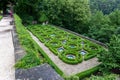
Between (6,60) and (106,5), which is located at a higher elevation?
(6,60)

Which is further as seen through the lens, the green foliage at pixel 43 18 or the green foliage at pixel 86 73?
the green foliage at pixel 43 18

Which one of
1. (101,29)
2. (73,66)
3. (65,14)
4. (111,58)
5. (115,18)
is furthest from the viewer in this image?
(65,14)

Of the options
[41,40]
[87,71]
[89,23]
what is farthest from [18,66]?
[89,23]

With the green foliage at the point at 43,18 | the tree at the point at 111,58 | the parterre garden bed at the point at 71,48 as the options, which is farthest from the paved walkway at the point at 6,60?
the green foliage at the point at 43,18

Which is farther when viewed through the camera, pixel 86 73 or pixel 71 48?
pixel 71 48

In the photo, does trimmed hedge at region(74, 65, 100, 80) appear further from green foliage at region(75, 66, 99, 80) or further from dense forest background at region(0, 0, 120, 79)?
dense forest background at region(0, 0, 120, 79)

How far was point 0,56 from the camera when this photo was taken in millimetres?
8445

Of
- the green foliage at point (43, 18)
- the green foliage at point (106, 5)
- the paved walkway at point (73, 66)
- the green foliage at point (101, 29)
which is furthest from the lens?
the green foliage at point (106, 5)

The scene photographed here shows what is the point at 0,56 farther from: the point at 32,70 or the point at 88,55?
the point at 88,55

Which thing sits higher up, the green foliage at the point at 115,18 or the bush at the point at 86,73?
the green foliage at the point at 115,18

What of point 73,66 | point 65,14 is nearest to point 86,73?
point 73,66

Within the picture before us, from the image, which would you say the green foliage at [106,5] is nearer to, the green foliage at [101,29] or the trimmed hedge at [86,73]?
the green foliage at [101,29]

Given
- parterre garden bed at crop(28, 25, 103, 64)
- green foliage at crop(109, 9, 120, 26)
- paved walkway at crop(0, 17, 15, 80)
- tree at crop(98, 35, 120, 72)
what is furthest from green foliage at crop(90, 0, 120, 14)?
paved walkway at crop(0, 17, 15, 80)

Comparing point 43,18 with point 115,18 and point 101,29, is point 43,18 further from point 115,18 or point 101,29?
point 115,18
